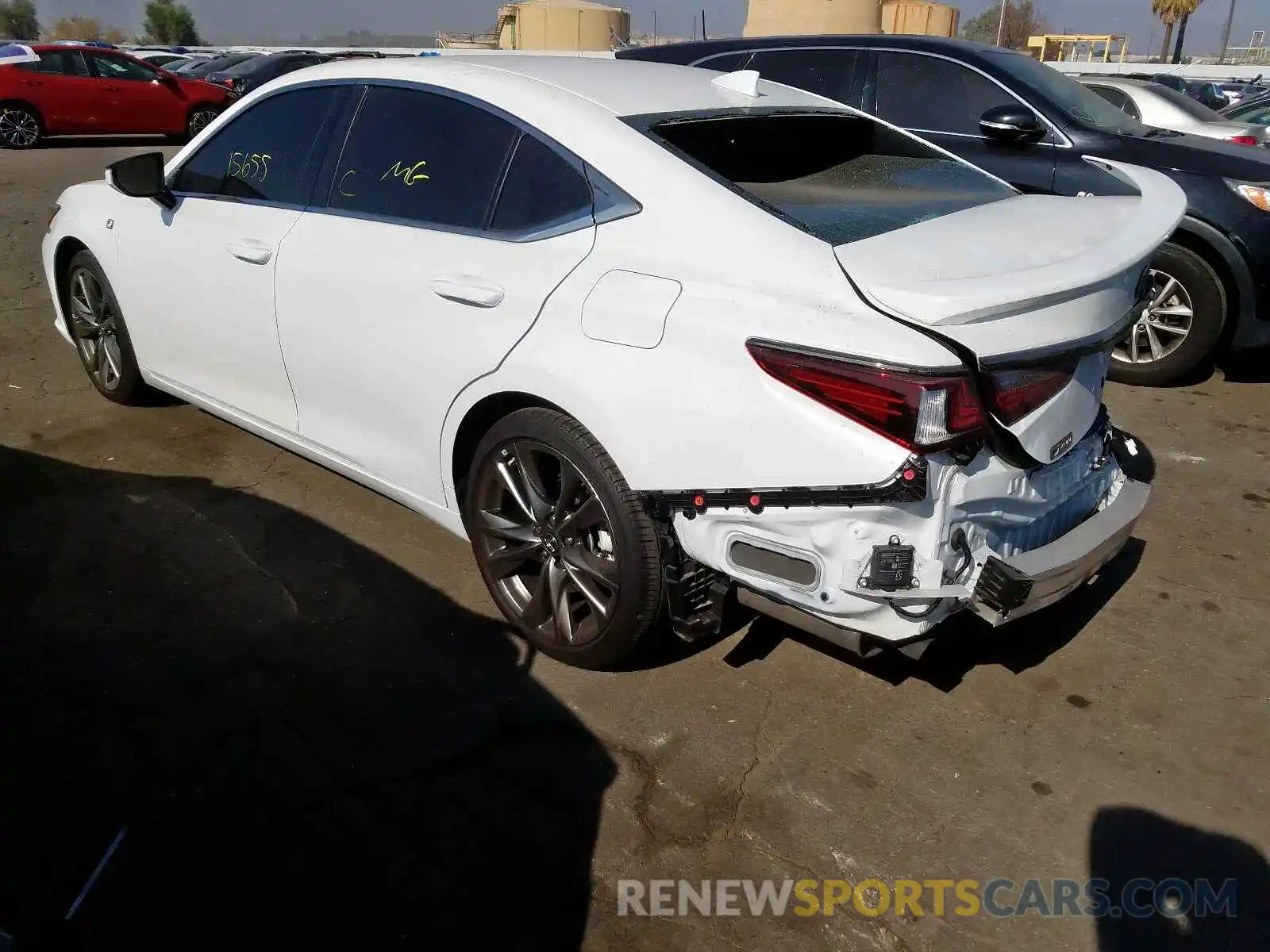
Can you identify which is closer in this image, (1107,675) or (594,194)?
(594,194)

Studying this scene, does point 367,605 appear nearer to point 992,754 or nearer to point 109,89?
point 992,754

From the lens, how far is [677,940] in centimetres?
222

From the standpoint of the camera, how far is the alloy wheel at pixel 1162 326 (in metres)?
5.52

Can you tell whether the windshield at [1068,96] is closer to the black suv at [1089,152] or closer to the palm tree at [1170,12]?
the black suv at [1089,152]

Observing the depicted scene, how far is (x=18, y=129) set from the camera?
15.0 meters

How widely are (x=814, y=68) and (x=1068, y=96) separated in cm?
147

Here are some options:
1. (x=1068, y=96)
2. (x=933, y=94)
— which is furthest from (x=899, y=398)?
(x=1068, y=96)

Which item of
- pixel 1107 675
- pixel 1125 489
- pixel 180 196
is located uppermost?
pixel 180 196

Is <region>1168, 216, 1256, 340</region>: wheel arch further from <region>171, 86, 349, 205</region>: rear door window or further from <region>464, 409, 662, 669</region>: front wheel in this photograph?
<region>171, 86, 349, 205</region>: rear door window

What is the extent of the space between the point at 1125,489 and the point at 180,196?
11.9 feet

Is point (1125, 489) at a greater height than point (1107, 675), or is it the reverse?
point (1125, 489)

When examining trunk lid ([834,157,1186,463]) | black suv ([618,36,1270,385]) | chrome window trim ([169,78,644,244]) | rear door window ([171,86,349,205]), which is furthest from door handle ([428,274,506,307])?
black suv ([618,36,1270,385])

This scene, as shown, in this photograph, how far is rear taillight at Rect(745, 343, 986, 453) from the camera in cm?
224

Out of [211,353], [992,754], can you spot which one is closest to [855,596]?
[992,754]
